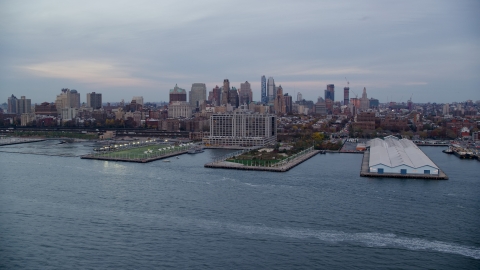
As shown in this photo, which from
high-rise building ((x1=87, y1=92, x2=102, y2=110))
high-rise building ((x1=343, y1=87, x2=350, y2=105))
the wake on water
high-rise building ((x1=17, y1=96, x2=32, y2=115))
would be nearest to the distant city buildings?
high-rise building ((x1=87, y1=92, x2=102, y2=110))

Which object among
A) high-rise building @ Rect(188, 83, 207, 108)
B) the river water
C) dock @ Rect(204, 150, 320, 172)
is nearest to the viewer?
the river water

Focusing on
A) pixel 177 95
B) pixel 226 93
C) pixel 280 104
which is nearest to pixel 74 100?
pixel 177 95

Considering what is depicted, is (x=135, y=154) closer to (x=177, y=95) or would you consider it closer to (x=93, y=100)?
(x=177, y=95)

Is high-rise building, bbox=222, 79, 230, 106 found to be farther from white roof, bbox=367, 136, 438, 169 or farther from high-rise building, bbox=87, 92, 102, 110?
white roof, bbox=367, 136, 438, 169

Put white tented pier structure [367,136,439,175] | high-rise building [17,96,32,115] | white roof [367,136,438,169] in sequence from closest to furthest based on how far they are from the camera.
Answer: white tented pier structure [367,136,439,175] < white roof [367,136,438,169] < high-rise building [17,96,32,115]

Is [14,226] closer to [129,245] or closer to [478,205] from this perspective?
[129,245]

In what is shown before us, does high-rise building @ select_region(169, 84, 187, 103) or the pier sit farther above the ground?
high-rise building @ select_region(169, 84, 187, 103)

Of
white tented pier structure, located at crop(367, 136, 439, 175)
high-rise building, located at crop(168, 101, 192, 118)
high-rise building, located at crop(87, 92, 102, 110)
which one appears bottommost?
white tented pier structure, located at crop(367, 136, 439, 175)
